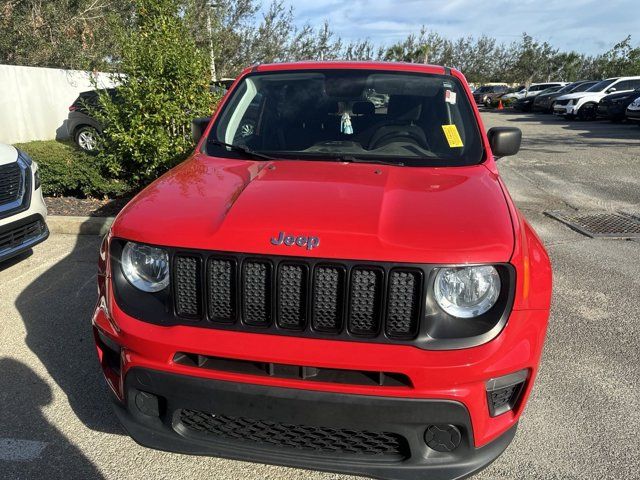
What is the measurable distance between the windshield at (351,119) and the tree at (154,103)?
11.7 ft

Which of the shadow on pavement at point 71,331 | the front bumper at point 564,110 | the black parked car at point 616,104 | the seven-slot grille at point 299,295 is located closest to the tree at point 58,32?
the shadow on pavement at point 71,331

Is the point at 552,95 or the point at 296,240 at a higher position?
the point at 296,240

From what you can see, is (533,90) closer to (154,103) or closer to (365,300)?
(154,103)

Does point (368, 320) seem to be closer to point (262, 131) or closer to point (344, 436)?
point (344, 436)

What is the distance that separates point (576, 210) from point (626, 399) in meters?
5.17

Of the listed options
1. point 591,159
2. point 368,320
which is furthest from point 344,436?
point 591,159

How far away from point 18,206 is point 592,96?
1006 inches

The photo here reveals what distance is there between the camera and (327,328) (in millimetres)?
1975

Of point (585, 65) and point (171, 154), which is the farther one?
point (585, 65)

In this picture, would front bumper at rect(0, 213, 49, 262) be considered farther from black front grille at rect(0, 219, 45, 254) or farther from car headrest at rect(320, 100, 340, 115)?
car headrest at rect(320, 100, 340, 115)

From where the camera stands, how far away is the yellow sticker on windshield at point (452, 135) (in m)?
3.14

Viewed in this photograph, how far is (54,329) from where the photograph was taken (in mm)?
3820

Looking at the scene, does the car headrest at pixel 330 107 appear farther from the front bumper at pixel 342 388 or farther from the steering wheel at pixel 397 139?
the front bumper at pixel 342 388

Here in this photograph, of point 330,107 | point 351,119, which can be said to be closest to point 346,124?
point 351,119
